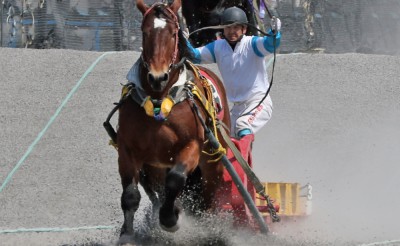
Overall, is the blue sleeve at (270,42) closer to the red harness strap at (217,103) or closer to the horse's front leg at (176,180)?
the red harness strap at (217,103)

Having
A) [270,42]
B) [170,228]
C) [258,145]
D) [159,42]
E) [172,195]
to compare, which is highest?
[159,42]

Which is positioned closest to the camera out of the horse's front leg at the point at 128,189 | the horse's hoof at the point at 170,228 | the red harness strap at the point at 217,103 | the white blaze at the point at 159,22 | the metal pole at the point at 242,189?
the white blaze at the point at 159,22

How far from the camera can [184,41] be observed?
7055 millimetres

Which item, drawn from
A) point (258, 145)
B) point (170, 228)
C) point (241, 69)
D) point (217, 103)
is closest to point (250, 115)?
point (241, 69)

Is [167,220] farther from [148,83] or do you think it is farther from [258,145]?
[258,145]

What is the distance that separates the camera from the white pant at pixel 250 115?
8.03 m

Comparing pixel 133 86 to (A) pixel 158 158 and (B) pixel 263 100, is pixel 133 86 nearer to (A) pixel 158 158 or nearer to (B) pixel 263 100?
(A) pixel 158 158

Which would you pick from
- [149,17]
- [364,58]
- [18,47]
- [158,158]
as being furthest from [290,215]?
[18,47]

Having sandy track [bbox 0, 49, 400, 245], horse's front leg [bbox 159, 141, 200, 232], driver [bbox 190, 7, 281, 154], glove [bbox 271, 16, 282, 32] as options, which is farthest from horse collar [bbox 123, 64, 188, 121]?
sandy track [bbox 0, 49, 400, 245]

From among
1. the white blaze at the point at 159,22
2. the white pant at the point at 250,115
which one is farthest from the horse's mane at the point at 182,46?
the white pant at the point at 250,115

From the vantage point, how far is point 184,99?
22.7 feet

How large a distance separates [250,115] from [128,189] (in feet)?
5.04

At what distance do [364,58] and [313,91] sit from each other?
1384 millimetres

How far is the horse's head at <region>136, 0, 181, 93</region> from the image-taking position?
6.55 m
